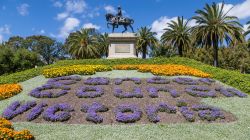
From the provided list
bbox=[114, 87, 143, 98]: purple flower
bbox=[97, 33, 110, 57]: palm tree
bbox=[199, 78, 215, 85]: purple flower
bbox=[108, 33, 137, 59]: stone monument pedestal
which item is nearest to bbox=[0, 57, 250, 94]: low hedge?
bbox=[199, 78, 215, 85]: purple flower

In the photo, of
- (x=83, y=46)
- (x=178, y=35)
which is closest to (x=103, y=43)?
(x=83, y=46)

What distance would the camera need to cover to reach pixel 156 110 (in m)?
15.5

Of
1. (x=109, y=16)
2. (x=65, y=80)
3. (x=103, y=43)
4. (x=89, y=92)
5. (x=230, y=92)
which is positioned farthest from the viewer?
(x=103, y=43)

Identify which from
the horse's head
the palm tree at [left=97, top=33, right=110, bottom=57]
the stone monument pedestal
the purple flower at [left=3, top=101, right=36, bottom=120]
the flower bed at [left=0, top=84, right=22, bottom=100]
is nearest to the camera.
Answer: the purple flower at [left=3, top=101, right=36, bottom=120]

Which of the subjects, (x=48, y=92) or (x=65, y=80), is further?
(x=65, y=80)

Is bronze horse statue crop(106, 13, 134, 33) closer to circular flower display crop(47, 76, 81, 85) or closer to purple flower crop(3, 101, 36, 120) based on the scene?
circular flower display crop(47, 76, 81, 85)

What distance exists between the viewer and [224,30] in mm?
40594

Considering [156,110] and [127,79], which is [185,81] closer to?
[127,79]

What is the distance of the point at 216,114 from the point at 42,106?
298 inches

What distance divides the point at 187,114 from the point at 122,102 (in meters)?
3.28

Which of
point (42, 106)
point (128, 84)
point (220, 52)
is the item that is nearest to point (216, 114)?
point (128, 84)

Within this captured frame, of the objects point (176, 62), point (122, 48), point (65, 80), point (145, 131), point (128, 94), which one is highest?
point (122, 48)

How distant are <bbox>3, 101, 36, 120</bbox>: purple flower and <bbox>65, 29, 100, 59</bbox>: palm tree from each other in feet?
143

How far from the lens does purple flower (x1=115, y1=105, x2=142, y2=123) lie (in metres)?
14.4
